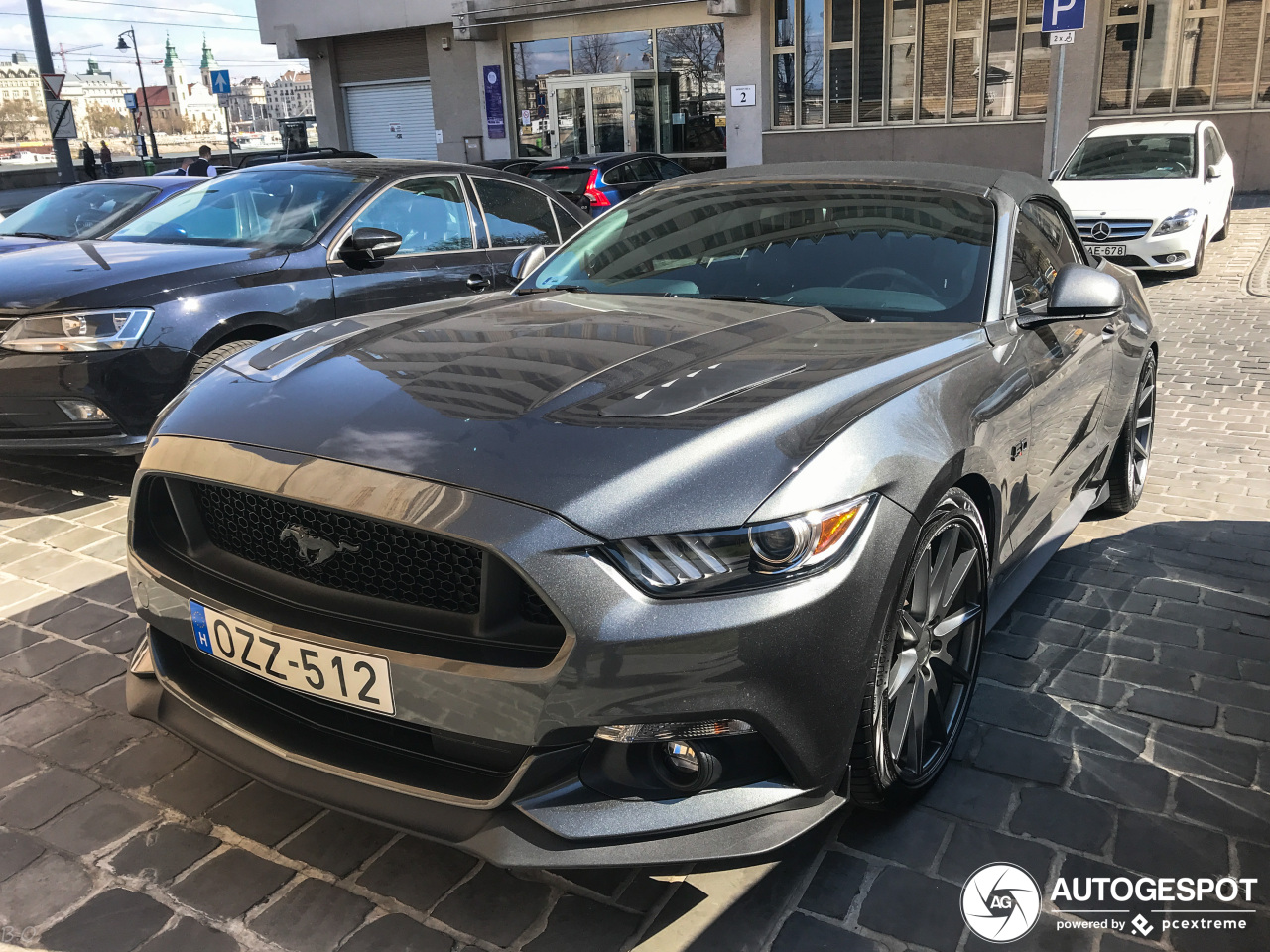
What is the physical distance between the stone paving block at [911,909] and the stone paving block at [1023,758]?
0.54 metres

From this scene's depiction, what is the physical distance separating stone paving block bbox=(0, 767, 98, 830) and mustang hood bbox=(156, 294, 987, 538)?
3.27ft

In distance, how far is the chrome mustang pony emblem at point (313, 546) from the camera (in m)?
2.13

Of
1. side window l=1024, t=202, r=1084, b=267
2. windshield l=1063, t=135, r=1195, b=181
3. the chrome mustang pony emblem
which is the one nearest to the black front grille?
the chrome mustang pony emblem

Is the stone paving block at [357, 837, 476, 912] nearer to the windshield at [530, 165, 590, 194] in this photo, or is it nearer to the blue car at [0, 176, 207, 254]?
the blue car at [0, 176, 207, 254]

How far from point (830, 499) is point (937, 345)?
91cm

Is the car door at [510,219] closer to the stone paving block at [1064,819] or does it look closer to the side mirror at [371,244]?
the side mirror at [371,244]

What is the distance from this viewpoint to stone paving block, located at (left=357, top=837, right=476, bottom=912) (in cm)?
230

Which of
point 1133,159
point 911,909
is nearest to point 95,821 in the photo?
point 911,909

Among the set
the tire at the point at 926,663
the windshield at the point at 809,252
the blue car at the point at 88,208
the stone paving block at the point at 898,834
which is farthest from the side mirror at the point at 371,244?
the stone paving block at the point at 898,834

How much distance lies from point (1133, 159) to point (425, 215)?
9.80m

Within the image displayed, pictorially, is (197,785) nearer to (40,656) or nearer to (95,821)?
(95,821)

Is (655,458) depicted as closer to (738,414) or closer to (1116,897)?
(738,414)

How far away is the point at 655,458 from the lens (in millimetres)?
2016

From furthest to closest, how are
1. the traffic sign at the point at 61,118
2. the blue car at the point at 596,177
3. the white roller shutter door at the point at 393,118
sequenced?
the white roller shutter door at the point at 393,118 < the traffic sign at the point at 61,118 < the blue car at the point at 596,177
